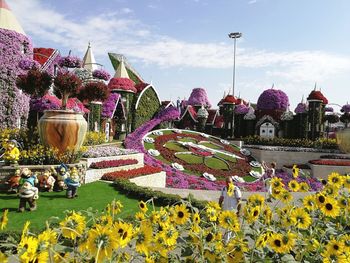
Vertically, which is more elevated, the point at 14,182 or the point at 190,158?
the point at 14,182

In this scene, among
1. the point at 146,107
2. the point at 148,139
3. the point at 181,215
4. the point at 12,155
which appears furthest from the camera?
the point at 146,107

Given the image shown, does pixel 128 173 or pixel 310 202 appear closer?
pixel 310 202

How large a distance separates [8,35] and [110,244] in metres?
24.9

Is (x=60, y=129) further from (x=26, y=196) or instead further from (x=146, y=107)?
(x=146, y=107)

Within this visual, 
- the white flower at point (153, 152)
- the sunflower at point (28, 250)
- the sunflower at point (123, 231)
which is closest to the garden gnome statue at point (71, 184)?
the sunflower at point (123, 231)

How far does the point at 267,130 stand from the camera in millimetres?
37656

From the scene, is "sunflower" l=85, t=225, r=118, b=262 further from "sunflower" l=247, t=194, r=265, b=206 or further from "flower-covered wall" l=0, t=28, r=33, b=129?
"flower-covered wall" l=0, t=28, r=33, b=129

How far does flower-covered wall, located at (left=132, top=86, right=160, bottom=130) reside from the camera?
37875 mm

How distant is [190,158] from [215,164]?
5.89ft

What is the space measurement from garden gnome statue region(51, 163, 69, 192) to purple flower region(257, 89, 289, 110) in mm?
31661

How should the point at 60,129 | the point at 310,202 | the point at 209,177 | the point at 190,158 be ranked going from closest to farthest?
the point at 310,202, the point at 60,129, the point at 209,177, the point at 190,158

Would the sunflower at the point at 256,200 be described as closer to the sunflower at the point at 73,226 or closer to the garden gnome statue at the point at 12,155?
the sunflower at the point at 73,226

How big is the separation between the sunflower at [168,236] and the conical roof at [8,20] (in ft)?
81.7

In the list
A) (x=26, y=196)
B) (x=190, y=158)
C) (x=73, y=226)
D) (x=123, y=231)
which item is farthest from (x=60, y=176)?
(x=190, y=158)
